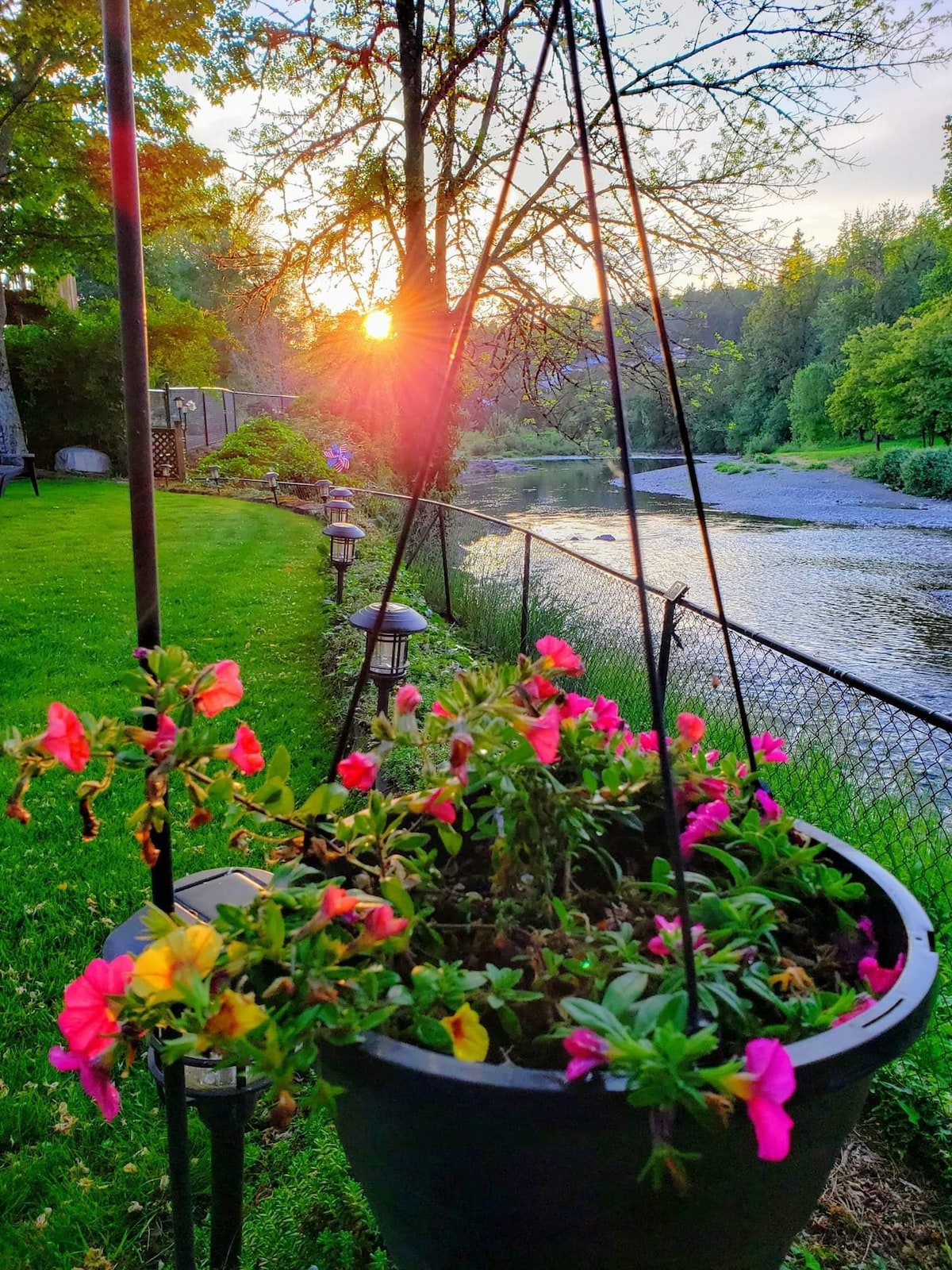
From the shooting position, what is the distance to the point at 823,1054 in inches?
24.4

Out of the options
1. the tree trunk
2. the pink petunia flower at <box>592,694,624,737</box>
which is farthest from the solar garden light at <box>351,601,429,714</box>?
the tree trunk

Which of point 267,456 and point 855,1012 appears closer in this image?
point 855,1012

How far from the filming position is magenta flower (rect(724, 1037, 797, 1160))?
1.77 feet

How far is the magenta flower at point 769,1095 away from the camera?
0.54m

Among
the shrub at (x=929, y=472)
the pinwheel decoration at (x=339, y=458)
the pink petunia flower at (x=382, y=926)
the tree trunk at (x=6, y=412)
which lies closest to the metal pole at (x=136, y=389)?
the pink petunia flower at (x=382, y=926)

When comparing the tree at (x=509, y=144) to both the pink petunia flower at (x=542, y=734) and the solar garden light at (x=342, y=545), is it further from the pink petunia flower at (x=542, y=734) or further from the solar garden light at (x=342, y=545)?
the pink petunia flower at (x=542, y=734)

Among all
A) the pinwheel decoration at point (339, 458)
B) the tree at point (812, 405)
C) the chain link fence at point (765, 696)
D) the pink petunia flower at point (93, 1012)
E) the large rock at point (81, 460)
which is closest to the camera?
the pink petunia flower at point (93, 1012)

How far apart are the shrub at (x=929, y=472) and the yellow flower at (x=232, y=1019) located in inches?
874

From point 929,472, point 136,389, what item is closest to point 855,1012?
point 136,389

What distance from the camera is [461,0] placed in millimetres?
6926

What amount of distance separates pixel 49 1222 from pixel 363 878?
1134 millimetres

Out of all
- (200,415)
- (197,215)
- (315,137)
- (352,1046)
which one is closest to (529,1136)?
(352,1046)

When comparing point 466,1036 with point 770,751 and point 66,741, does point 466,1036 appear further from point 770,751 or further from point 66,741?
point 770,751

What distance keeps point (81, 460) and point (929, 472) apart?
64.5 ft
